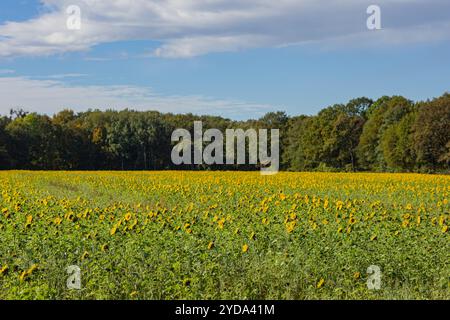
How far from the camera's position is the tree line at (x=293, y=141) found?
57656 mm

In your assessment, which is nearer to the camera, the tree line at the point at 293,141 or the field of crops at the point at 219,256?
the field of crops at the point at 219,256

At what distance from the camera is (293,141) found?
259ft

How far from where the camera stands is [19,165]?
63406 millimetres

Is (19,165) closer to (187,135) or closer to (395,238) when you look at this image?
(187,135)

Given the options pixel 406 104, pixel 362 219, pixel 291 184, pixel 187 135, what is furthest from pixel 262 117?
pixel 362 219

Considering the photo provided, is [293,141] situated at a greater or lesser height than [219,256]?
greater

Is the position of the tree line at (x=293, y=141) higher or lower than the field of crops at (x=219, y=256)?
higher

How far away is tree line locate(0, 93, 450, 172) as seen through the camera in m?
57.7

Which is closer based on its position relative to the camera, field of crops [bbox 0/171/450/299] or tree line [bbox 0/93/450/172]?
field of crops [bbox 0/171/450/299]

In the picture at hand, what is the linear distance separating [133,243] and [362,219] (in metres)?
4.75

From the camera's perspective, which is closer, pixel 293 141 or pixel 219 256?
pixel 219 256

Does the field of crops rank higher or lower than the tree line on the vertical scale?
lower

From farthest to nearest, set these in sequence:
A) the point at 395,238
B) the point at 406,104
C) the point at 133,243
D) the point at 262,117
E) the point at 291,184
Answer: the point at 262,117
the point at 406,104
the point at 291,184
the point at 395,238
the point at 133,243
